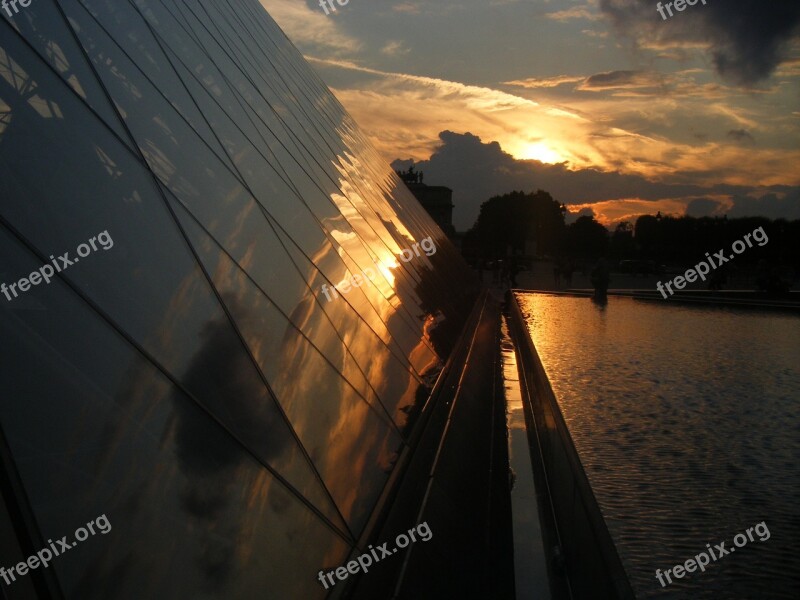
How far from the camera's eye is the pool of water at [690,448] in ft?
14.1

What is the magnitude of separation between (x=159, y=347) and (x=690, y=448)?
508cm

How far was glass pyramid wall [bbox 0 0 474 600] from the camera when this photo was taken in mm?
A: 2354

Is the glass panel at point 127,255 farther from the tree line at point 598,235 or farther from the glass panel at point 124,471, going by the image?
the tree line at point 598,235

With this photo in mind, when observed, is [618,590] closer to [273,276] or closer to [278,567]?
[278,567]

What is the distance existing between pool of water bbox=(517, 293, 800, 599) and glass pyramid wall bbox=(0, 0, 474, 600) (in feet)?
5.21

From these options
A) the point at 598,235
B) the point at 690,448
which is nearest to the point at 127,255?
the point at 690,448

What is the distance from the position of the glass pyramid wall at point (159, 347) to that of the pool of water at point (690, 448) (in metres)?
1.59

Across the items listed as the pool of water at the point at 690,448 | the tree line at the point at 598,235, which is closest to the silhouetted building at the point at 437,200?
the tree line at the point at 598,235

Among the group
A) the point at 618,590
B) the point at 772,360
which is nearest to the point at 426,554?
the point at 618,590

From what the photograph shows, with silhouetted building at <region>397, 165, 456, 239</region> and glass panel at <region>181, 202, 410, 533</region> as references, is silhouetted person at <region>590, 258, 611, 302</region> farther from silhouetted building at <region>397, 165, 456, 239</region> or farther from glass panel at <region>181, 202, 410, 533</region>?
silhouetted building at <region>397, 165, 456, 239</region>

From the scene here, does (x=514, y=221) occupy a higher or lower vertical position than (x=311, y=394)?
higher

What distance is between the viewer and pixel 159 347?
3098mm

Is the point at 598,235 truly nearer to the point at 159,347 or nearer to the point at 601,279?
the point at 601,279

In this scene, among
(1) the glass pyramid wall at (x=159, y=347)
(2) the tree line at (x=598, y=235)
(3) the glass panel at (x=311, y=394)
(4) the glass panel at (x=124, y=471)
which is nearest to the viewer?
(4) the glass panel at (x=124, y=471)
